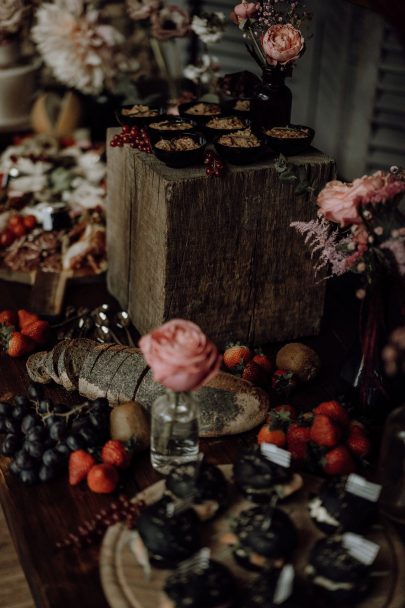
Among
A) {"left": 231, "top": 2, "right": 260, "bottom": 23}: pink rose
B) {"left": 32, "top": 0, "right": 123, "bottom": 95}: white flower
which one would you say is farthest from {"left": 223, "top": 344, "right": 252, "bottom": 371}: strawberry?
{"left": 32, "top": 0, "right": 123, "bottom": 95}: white flower

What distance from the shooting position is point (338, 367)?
69.1 inches

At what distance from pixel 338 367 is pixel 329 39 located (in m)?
1.71

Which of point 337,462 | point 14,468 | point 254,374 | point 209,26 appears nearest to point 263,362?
point 254,374

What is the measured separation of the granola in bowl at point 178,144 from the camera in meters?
1.62

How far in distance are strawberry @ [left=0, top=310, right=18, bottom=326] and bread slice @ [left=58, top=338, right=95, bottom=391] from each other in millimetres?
258

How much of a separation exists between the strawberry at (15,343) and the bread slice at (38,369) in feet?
0.26

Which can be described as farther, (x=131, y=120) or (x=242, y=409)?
(x=131, y=120)

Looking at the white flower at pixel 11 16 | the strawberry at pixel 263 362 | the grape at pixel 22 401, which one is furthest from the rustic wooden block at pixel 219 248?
the white flower at pixel 11 16

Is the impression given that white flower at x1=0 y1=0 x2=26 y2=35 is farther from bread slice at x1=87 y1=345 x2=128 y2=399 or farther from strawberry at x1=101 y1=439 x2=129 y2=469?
strawberry at x1=101 y1=439 x2=129 y2=469

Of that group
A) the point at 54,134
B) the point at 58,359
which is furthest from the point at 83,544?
the point at 54,134

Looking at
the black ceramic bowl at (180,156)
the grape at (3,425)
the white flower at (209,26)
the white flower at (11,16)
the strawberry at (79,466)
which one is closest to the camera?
the strawberry at (79,466)

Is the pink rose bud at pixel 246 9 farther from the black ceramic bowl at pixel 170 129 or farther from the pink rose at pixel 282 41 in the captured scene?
the black ceramic bowl at pixel 170 129

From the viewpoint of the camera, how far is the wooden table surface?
46.9 inches

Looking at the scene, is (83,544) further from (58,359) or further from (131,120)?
(131,120)
